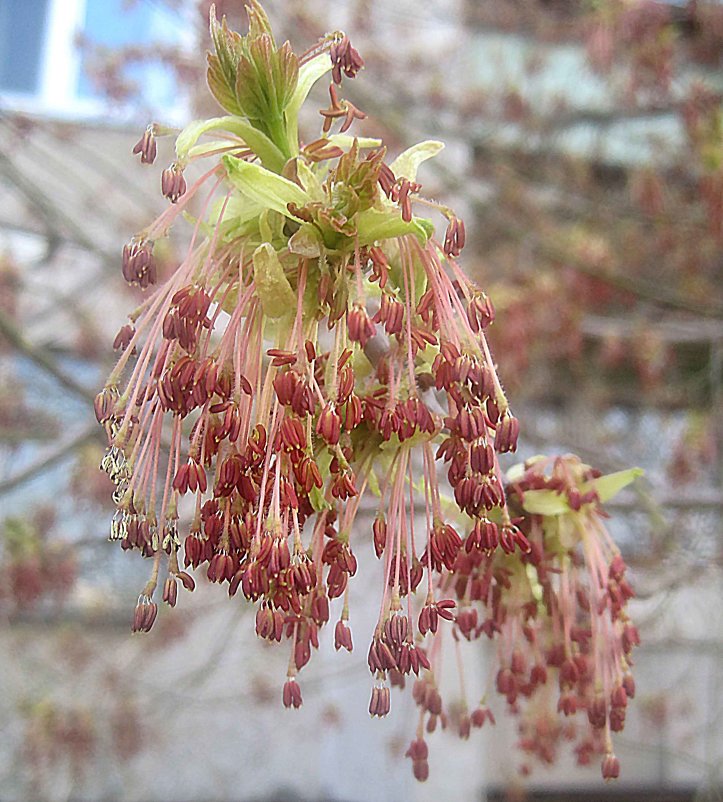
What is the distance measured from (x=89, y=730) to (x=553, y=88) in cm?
447

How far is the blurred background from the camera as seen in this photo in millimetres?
3645

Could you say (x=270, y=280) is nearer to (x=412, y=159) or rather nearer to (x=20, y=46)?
(x=412, y=159)

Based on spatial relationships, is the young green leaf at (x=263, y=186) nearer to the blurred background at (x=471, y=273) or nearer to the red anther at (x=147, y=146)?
the red anther at (x=147, y=146)

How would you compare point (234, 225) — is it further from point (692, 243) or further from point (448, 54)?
point (448, 54)

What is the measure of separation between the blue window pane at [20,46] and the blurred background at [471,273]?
0.6 inches

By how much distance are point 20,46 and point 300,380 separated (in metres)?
6.09

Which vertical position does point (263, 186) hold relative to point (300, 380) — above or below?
above

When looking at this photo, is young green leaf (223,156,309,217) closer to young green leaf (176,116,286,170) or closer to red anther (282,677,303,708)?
young green leaf (176,116,286,170)

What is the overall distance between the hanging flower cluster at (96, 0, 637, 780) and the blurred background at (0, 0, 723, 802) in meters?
2.46

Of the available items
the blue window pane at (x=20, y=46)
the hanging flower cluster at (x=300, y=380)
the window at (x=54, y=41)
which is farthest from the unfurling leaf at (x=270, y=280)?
the blue window pane at (x=20, y=46)

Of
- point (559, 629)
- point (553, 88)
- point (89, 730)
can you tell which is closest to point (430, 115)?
point (553, 88)

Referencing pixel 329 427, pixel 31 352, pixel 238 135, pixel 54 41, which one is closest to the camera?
pixel 329 427

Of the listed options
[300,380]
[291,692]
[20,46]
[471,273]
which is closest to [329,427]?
[300,380]

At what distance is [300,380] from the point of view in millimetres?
744
